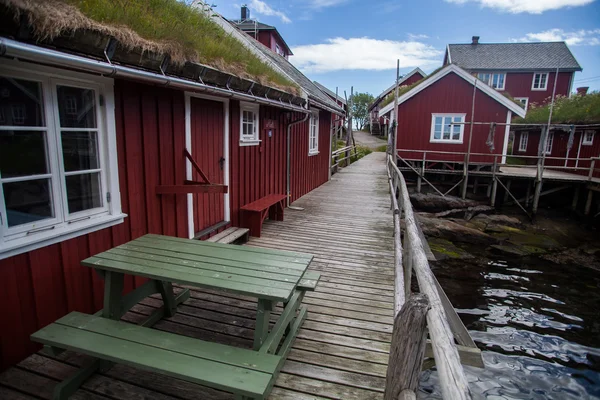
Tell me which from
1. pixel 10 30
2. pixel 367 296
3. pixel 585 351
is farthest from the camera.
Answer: pixel 585 351

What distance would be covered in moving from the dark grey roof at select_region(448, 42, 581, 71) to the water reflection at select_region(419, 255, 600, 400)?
71.6ft

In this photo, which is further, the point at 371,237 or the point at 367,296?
the point at 371,237

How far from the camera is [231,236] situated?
17.3 ft

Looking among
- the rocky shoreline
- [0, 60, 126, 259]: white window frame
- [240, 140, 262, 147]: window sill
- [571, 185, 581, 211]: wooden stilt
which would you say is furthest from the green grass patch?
[571, 185, 581, 211]: wooden stilt

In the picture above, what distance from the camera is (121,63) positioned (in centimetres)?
286

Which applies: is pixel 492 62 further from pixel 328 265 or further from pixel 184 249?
pixel 184 249

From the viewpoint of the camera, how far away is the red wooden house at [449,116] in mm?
16609

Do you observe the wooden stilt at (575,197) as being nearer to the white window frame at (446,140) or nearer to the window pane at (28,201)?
the white window frame at (446,140)

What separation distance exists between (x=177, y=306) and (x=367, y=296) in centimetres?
202

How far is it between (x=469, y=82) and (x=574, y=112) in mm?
6043

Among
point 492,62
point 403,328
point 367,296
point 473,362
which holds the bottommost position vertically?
point 473,362

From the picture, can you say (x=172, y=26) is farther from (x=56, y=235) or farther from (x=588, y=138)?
(x=588, y=138)

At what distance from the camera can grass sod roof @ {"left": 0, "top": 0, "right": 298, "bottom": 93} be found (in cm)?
220

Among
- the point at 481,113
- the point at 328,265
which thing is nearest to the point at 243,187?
the point at 328,265
